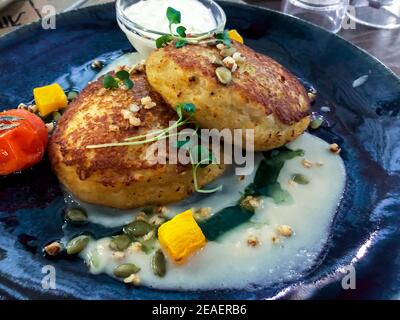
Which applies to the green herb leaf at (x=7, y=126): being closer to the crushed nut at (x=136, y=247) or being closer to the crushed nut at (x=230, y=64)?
the crushed nut at (x=136, y=247)

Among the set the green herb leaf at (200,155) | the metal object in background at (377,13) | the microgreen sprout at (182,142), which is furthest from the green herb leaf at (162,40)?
the metal object in background at (377,13)

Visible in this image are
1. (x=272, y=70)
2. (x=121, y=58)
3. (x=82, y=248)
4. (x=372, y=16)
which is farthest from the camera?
(x=372, y=16)

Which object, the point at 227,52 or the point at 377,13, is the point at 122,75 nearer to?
the point at 227,52

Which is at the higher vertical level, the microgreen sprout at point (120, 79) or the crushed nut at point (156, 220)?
the microgreen sprout at point (120, 79)

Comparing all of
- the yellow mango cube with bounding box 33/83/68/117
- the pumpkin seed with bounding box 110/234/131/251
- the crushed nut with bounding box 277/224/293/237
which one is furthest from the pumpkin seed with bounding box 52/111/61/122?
the crushed nut with bounding box 277/224/293/237

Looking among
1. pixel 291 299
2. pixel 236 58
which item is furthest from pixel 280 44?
pixel 291 299

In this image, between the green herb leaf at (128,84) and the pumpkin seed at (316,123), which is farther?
the pumpkin seed at (316,123)
